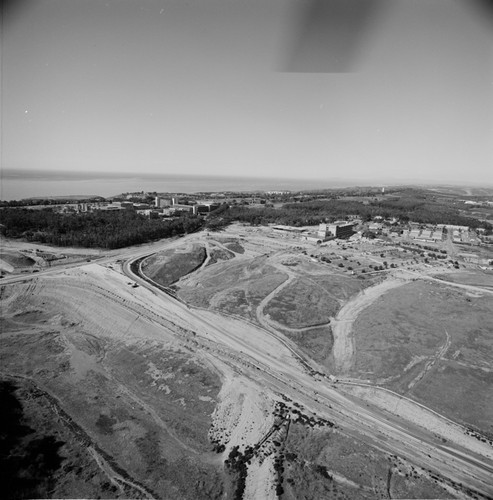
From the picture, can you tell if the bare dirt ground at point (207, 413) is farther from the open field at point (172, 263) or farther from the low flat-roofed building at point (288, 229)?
the low flat-roofed building at point (288, 229)

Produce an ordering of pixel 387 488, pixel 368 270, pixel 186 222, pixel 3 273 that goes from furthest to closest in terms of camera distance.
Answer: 1. pixel 186 222
2. pixel 368 270
3. pixel 3 273
4. pixel 387 488

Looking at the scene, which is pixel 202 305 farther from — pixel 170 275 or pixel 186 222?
pixel 186 222

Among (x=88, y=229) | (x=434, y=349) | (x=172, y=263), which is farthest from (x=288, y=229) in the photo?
(x=434, y=349)

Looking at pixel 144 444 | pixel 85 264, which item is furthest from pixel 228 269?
pixel 144 444

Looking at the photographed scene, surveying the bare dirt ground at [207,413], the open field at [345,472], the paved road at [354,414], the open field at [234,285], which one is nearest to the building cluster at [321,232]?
the open field at [234,285]

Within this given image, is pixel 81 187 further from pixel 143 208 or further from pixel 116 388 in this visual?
pixel 116 388
